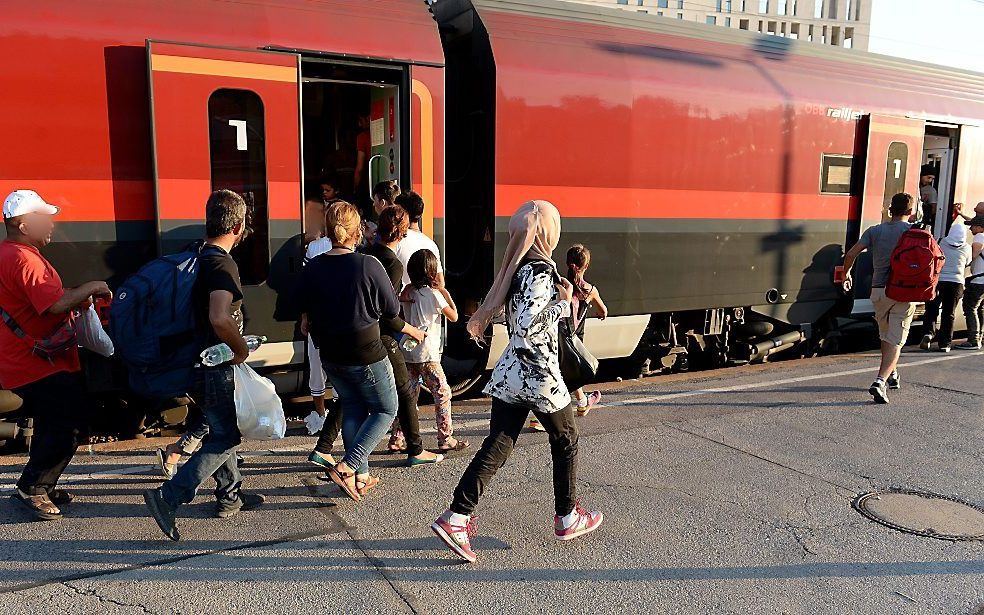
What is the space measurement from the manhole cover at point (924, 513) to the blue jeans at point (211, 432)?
3569mm

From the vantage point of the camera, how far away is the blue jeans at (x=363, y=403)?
160 inches

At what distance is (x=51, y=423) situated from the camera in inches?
152

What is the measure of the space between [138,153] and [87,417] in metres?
1.78

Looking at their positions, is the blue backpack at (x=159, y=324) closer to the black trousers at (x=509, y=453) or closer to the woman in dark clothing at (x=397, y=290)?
the woman in dark clothing at (x=397, y=290)

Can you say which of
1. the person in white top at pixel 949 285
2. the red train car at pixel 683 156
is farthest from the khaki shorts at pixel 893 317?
the person in white top at pixel 949 285

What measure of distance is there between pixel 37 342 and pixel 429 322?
2205 millimetres

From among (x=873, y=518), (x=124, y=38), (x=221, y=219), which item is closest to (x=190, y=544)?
(x=221, y=219)

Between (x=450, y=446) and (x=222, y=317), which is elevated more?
(x=222, y=317)

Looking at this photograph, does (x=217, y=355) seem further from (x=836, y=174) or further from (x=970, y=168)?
(x=970, y=168)

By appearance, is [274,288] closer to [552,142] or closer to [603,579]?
[552,142]

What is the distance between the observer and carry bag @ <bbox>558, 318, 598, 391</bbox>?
3754mm

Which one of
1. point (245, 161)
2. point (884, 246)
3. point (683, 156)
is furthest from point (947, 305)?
point (245, 161)

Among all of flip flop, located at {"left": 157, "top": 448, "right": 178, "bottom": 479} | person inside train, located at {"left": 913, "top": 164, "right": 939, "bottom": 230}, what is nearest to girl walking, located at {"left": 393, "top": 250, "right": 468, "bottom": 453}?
flip flop, located at {"left": 157, "top": 448, "right": 178, "bottom": 479}


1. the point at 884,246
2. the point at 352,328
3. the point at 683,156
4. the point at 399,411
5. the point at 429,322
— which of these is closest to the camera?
the point at 352,328
